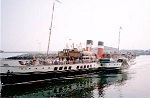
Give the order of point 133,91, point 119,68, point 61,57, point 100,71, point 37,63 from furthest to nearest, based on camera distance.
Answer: point 119,68, point 100,71, point 61,57, point 37,63, point 133,91

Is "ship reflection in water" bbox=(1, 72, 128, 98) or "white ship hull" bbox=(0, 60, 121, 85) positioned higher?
"white ship hull" bbox=(0, 60, 121, 85)

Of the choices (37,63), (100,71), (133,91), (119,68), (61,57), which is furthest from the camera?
(119,68)

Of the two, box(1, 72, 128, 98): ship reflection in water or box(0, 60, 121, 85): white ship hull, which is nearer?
box(1, 72, 128, 98): ship reflection in water

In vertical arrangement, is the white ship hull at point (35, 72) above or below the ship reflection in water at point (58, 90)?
above

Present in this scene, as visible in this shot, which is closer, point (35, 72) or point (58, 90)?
point (58, 90)

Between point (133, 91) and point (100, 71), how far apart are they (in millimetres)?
17355

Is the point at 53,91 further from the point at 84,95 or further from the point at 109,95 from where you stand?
the point at 109,95

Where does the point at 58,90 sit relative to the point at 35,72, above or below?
below

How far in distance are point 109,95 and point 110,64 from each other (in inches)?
881

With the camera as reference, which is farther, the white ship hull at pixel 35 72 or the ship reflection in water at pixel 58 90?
the white ship hull at pixel 35 72

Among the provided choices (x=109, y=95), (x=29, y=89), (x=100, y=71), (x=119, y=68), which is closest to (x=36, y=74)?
(x=29, y=89)

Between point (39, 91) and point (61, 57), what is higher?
point (61, 57)

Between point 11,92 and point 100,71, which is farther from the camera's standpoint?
point 100,71

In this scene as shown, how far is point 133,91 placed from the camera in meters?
34.0
